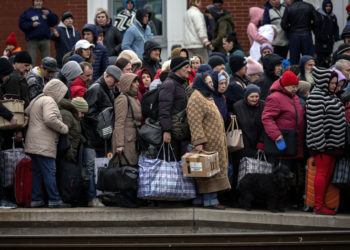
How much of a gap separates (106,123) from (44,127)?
896mm

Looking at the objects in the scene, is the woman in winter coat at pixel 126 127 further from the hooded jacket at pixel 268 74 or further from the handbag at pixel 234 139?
the hooded jacket at pixel 268 74

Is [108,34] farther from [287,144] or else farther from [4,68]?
[287,144]

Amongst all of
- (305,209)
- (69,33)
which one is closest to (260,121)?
(305,209)

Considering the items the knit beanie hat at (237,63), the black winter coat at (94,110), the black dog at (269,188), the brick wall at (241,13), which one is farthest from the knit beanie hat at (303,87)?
the brick wall at (241,13)

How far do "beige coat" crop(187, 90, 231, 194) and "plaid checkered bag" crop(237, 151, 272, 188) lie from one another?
1.51 feet

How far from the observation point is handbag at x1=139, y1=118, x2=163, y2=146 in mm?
10836

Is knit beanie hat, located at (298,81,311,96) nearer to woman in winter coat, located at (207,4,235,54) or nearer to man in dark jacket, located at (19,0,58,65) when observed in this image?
woman in winter coat, located at (207,4,235,54)

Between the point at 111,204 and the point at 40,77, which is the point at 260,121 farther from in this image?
the point at 40,77

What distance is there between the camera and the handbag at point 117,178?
417 inches

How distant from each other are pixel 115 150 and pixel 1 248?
2253 millimetres

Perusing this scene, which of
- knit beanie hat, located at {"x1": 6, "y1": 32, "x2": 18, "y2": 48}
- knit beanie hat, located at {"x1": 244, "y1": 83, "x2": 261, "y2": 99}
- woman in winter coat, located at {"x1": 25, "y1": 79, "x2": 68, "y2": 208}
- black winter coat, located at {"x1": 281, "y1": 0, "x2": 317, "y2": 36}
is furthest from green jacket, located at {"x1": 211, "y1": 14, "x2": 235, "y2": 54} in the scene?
woman in winter coat, located at {"x1": 25, "y1": 79, "x2": 68, "y2": 208}

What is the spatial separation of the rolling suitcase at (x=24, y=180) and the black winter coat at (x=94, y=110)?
39.0 inches

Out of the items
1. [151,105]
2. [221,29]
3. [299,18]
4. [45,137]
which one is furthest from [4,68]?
[299,18]

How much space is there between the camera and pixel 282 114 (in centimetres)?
1113
